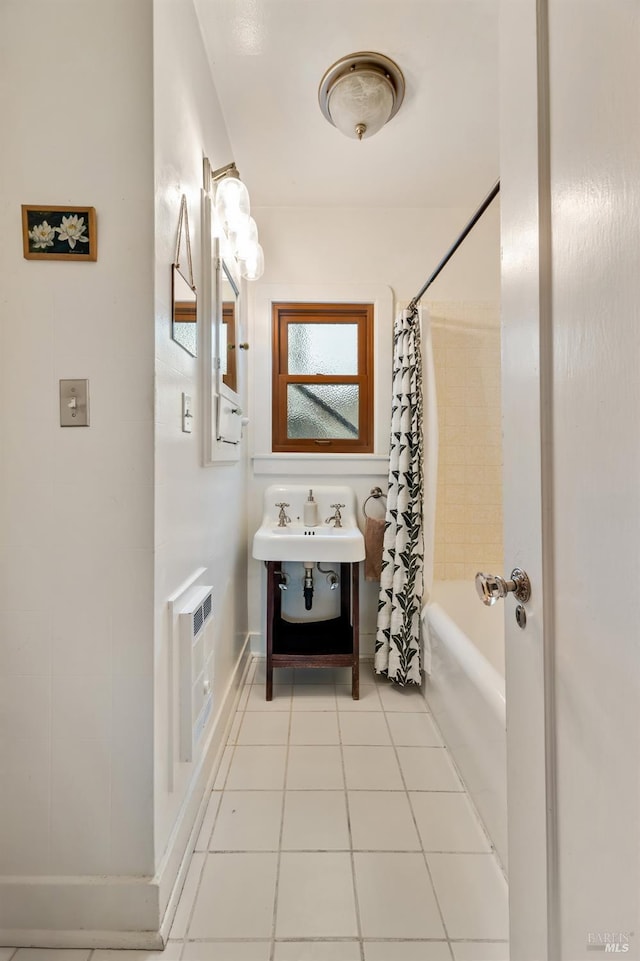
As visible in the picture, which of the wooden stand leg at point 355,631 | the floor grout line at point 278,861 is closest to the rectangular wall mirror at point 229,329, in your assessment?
the wooden stand leg at point 355,631

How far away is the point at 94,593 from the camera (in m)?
1.01

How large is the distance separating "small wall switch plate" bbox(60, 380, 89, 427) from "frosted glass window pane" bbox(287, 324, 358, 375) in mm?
1564

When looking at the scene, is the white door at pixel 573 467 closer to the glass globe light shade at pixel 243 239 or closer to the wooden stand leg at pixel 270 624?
the glass globe light shade at pixel 243 239

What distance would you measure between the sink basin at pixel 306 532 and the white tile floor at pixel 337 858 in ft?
2.29

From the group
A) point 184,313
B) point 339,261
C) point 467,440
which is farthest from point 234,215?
point 467,440

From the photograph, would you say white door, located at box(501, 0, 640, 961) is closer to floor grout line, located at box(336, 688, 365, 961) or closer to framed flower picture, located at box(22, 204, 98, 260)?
floor grout line, located at box(336, 688, 365, 961)

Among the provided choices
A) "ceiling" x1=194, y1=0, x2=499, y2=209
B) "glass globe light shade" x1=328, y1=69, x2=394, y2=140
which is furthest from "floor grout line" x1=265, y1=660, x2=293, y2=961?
"ceiling" x1=194, y1=0, x2=499, y2=209

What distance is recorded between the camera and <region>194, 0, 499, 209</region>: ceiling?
1.38 m

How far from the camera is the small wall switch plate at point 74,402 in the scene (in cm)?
100

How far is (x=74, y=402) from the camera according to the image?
1.00 meters

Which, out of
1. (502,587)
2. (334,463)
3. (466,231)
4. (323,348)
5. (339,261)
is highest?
(339,261)

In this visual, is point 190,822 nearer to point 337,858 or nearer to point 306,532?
point 337,858

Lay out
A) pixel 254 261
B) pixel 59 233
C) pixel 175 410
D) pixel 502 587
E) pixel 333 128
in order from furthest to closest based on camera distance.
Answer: pixel 254 261 < pixel 333 128 < pixel 175 410 < pixel 59 233 < pixel 502 587

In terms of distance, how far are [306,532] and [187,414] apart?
3.53 ft
